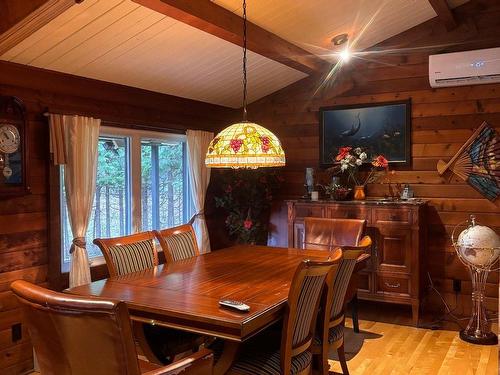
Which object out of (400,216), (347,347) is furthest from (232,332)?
(400,216)

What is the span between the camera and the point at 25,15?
8.49 ft

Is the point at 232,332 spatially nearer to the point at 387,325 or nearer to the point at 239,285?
the point at 239,285

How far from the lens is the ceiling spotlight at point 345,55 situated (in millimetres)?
4684

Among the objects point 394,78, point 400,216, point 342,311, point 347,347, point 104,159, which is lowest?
point 347,347

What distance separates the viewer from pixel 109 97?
12.8 feet

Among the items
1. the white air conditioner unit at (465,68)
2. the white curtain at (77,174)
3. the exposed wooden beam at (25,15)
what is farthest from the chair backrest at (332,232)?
the exposed wooden beam at (25,15)

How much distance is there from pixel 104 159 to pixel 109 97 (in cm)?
54

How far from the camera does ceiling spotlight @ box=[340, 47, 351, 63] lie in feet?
15.4

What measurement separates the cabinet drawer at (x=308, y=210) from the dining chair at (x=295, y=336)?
82.6 inches

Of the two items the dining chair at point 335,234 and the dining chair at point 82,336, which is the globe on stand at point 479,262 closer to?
the dining chair at point 335,234

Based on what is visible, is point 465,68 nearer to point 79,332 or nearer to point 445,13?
point 445,13

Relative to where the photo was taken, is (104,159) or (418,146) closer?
(104,159)

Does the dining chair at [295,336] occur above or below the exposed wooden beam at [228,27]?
below

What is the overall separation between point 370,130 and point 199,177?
1830 millimetres
